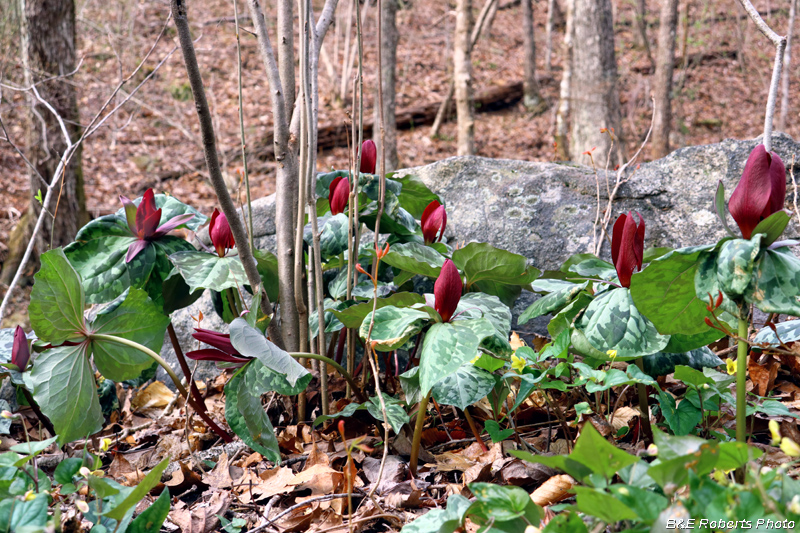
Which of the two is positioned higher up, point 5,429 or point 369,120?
point 369,120

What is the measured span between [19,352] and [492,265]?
4.44 feet

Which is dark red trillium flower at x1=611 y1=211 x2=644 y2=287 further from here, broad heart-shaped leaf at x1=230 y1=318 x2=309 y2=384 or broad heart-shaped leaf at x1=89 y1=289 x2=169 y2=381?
broad heart-shaped leaf at x1=89 y1=289 x2=169 y2=381

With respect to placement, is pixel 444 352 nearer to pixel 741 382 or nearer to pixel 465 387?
pixel 465 387

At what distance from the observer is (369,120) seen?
917 centimetres

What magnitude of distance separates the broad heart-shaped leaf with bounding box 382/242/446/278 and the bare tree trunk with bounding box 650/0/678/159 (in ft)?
25.4

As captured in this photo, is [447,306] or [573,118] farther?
[573,118]

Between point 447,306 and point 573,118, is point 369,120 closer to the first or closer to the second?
point 573,118

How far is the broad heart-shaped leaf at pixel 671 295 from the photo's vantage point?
109cm

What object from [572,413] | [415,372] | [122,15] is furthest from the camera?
[122,15]

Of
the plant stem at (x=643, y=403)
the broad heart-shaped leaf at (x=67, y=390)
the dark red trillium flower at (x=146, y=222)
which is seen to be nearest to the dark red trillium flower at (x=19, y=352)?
the broad heart-shaped leaf at (x=67, y=390)

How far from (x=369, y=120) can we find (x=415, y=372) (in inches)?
324

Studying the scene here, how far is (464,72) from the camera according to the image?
6402 mm

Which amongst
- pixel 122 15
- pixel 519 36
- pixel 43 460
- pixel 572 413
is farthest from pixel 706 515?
pixel 519 36

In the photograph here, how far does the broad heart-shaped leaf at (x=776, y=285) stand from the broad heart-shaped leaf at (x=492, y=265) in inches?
25.4
